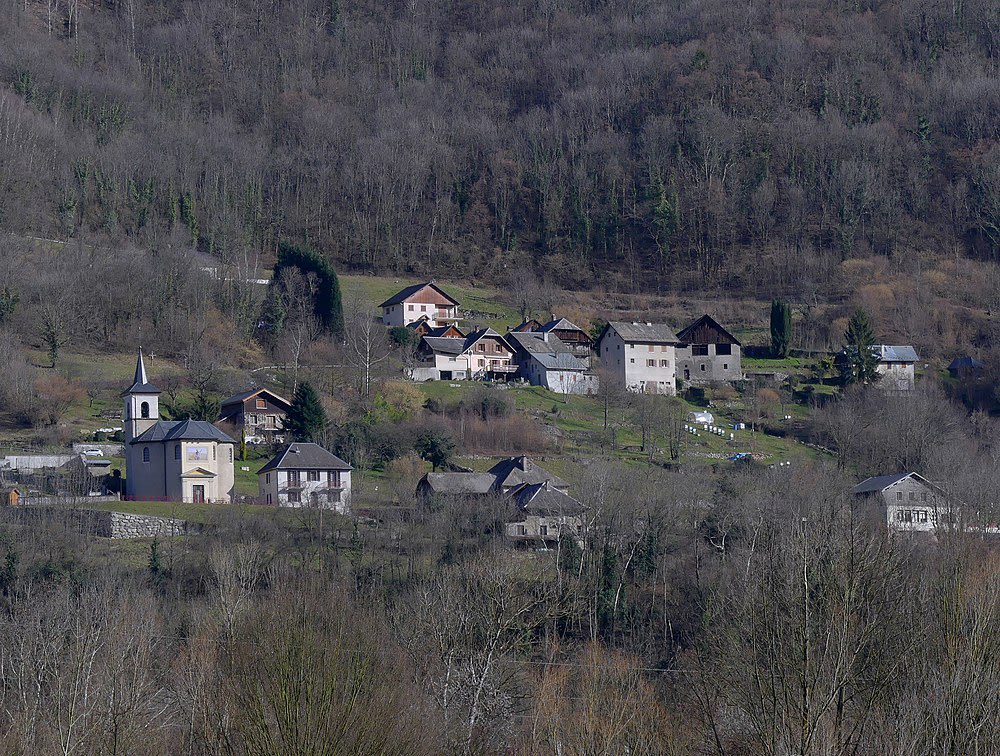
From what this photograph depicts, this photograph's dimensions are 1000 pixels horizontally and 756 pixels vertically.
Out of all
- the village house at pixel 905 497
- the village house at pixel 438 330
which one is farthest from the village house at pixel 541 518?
the village house at pixel 438 330

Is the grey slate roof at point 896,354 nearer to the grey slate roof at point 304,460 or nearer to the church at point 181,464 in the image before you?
the grey slate roof at point 304,460

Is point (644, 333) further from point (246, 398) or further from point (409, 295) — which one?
point (246, 398)

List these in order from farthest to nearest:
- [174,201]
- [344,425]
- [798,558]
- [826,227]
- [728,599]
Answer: [826,227], [174,201], [344,425], [728,599], [798,558]

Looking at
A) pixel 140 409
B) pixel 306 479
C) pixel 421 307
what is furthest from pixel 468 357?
pixel 306 479

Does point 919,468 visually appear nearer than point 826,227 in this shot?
Yes

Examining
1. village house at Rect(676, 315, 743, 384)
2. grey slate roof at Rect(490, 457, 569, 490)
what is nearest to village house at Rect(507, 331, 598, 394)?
village house at Rect(676, 315, 743, 384)

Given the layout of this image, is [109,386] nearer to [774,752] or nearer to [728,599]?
[728,599]

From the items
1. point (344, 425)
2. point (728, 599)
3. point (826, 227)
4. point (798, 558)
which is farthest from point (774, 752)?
point (826, 227)
